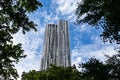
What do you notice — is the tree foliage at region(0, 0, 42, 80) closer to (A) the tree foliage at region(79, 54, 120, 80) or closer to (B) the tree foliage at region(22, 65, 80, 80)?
(A) the tree foliage at region(79, 54, 120, 80)

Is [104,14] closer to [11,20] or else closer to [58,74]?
[11,20]

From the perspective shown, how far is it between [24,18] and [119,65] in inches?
208

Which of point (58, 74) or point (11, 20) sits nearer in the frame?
point (11, 20)

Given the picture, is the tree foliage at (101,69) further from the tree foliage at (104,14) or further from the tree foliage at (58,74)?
the tree foliage at (58,74)

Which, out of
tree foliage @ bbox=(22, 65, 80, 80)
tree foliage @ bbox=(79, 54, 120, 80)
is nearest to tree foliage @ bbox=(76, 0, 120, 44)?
tree foliage @ bbox=(79, 54, 120, 80)

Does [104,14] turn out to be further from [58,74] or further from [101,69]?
[58,74]

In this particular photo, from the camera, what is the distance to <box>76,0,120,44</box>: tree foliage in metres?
10.9

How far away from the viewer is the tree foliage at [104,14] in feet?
35.8

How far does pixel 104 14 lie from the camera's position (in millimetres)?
11523

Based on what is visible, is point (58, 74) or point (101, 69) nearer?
point (101, 69)

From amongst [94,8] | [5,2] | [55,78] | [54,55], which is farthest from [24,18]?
[54,55]

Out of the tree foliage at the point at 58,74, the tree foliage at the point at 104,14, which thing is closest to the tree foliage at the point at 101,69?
the tree foliage at the point at 104,14

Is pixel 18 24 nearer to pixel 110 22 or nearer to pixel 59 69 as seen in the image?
pixel 110 22

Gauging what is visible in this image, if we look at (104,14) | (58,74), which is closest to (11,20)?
(104,14)
